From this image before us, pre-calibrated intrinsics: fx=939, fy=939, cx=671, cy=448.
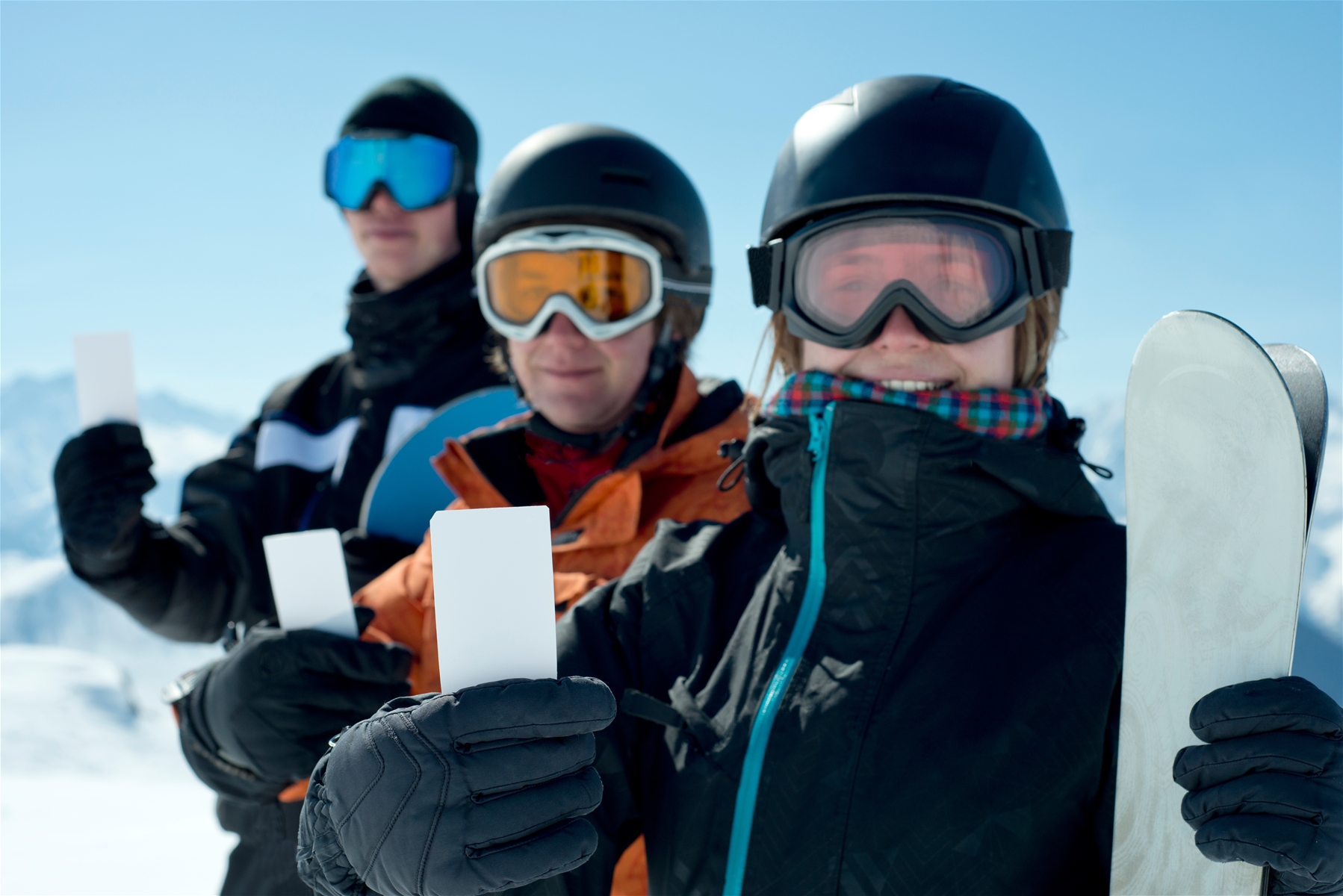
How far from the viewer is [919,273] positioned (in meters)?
1.61

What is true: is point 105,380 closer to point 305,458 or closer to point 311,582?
point 305,458

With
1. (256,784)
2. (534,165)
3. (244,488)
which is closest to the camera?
(256,784)

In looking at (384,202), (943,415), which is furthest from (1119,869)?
(384,202)

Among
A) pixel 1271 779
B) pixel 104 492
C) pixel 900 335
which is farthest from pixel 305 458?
pixel 1271 779

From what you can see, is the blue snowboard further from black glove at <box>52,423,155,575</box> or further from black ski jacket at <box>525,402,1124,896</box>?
black ski jacket at <box>525,402,1124,896</box>

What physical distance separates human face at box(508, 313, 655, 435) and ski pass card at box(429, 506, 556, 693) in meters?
1.36

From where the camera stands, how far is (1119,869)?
1.24 metres

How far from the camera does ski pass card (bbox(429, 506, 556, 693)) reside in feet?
3.67

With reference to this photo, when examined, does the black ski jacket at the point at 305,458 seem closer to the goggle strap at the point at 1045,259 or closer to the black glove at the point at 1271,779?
the goggle strap at the point at 1045,259

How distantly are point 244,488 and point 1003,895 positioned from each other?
10.3ft

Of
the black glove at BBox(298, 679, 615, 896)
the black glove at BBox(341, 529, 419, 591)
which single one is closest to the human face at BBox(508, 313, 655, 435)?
the black glove at BBox(341, 529, 419, 591)

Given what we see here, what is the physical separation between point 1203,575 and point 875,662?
0.46 metres

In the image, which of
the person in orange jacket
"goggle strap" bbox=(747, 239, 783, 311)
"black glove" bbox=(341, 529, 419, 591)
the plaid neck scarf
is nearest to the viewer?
the plaid neck scarf

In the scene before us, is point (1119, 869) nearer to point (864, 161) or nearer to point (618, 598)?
point (618, 598)
